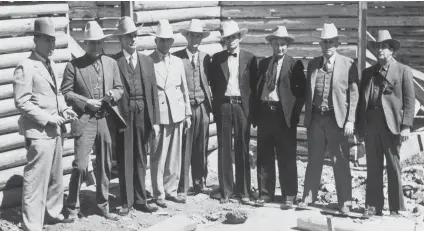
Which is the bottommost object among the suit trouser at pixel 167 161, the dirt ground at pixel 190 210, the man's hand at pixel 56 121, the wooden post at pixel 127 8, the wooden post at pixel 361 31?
the dirt ground at pixel 190 210

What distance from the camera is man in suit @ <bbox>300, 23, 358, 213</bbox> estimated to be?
30.8 feet

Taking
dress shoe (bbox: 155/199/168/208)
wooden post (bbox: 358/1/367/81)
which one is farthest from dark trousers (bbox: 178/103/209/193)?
wooden post (bbox: 358/1/367/81)

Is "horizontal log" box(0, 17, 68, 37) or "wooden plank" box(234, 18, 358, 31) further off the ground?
"horizontal log" box(0, 17, 68, 37)

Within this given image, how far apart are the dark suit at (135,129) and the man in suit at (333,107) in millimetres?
2104

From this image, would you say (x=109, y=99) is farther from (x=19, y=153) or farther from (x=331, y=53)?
(x=331, y=53)

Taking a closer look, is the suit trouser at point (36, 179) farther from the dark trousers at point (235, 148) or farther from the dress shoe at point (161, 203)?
the dark trousers at point (235, 148)

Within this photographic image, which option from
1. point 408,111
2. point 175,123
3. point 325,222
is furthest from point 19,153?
point 408,111

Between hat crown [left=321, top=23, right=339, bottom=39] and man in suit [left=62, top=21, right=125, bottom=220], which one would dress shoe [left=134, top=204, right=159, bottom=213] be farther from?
hat crown [left=321, top=23, right=339, bottom=39]

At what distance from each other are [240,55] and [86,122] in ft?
8.28

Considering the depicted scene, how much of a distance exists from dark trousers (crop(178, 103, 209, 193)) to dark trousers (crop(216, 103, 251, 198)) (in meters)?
0.28

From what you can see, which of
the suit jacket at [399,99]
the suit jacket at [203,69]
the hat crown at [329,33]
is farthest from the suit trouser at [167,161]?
the suit jacket at [399,99]

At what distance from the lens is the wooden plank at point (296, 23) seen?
484 inches

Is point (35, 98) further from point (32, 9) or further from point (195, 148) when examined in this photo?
point (195, 148)

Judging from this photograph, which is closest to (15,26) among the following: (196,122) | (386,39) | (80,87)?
(80,87)
